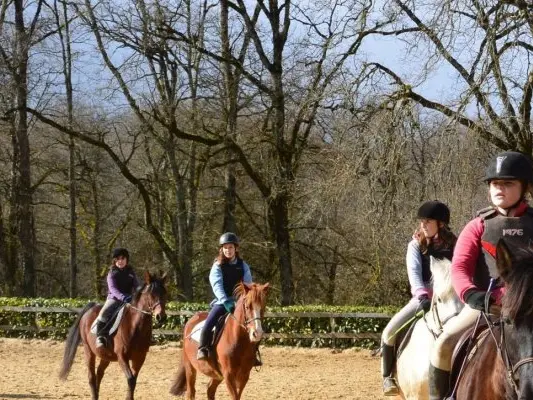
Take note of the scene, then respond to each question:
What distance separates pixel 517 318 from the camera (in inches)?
122

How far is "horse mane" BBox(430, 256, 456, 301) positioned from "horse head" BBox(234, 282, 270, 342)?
127 inches

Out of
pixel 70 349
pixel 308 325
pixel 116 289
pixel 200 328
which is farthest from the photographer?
pixel 308 325

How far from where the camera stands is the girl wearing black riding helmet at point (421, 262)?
5918mm

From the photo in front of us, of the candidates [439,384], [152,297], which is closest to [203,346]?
[152,297]

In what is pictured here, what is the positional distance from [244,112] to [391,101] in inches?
393

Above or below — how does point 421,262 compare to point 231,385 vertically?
above

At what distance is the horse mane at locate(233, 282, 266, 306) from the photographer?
27.8 ft

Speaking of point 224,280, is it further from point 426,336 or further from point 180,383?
point 426,336

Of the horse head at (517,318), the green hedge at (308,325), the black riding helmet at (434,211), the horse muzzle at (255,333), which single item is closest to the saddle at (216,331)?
the horse muzzle at (255,333)

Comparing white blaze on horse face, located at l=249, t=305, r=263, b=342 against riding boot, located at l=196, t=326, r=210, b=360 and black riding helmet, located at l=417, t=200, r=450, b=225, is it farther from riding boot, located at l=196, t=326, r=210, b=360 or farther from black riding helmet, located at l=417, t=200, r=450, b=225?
black riding helmet, located at l=417, t=200, r=450, b=225

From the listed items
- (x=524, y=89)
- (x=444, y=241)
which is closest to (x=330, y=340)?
(x=524, y=89)

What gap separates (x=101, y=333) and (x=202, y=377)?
10.2 ft

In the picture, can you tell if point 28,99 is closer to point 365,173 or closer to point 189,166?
point 189,166

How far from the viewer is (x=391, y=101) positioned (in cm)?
1237
